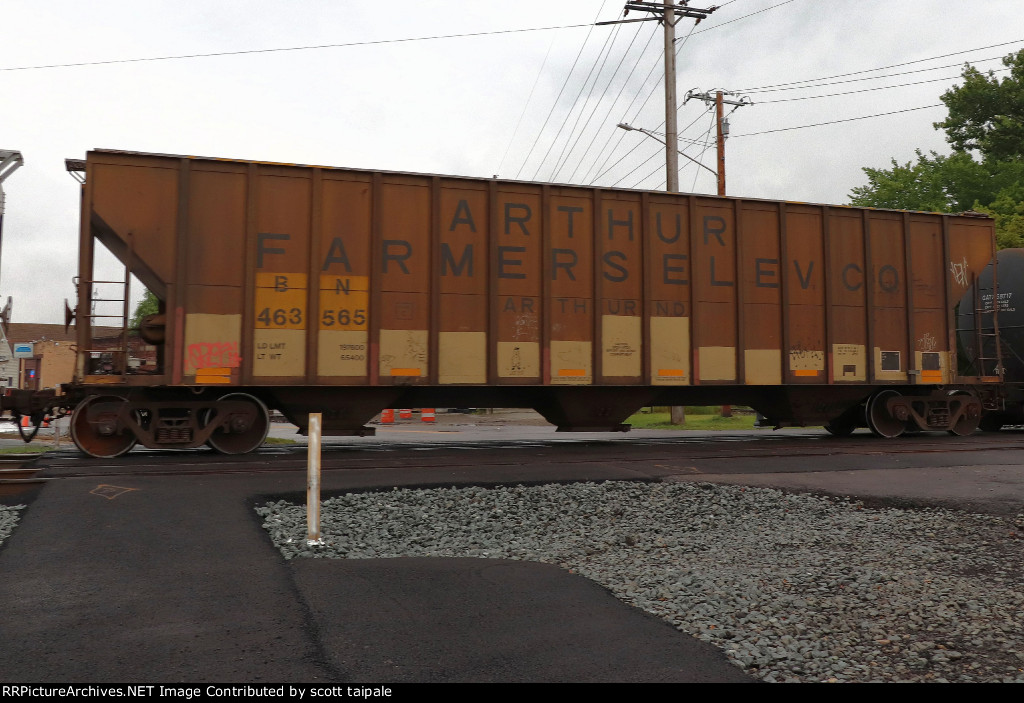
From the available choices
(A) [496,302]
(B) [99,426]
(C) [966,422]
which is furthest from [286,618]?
(C) [966,422]

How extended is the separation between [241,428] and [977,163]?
123ft

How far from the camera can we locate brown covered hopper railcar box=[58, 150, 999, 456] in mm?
9875

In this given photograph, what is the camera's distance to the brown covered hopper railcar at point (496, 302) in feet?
32.4

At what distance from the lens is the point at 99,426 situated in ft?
31.2

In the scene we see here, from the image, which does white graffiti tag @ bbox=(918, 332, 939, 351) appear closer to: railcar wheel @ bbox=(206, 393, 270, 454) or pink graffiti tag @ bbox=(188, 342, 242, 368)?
railcar wheel @ bbox=(206, 393, 270, 454)

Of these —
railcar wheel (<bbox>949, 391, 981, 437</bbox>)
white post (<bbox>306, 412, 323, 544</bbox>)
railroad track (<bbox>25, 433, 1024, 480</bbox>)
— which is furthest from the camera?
railcar wheel (<bbox>949, 391, 981, 437</bbox>)

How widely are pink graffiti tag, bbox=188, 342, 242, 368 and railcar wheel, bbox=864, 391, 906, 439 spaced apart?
11.2m

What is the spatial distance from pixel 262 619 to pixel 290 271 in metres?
7.46

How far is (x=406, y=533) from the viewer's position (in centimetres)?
559

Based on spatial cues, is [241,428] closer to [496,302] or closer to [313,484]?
[496,302]

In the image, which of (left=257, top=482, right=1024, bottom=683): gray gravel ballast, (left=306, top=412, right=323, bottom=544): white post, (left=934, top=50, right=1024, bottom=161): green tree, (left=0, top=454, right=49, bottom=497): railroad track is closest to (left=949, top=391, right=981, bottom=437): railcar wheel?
(left=257, top=482, right=1024, bottom=683): gray gravel ballast

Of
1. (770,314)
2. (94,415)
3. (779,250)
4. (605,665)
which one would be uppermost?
(779,250)
